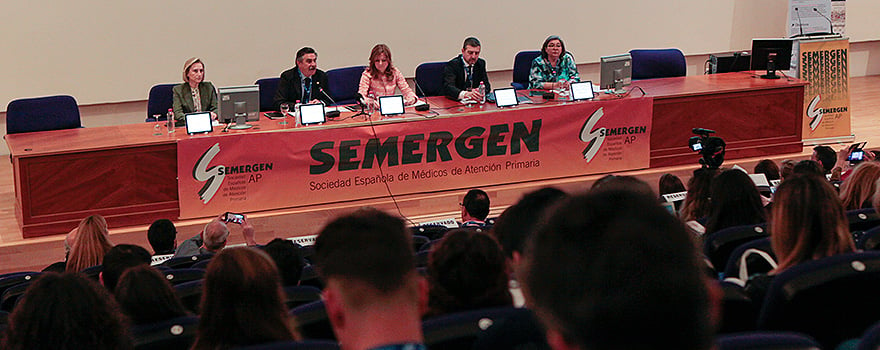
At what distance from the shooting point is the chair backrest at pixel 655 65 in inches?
307

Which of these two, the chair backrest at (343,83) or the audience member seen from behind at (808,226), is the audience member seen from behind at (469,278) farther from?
the chair backrest at (343,83)

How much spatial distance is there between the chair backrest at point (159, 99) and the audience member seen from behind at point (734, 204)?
15.4ft

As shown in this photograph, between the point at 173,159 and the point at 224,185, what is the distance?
0.37m

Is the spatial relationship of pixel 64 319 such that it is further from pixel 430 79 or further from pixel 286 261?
pixel 430 79

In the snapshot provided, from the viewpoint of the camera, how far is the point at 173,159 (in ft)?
19.5

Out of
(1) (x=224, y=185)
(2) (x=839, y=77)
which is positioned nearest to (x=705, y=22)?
(2) (x=839, y=77)

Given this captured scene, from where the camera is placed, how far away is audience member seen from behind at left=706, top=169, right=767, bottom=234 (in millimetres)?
3273

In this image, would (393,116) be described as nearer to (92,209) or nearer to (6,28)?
(92,209)

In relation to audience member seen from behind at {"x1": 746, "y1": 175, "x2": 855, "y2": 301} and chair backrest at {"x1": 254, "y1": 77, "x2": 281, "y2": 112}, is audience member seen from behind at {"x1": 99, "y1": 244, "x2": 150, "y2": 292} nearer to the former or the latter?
audience member seen from behind at {"x1": 746, "y1": 175, "x2": 855, "y2": 301}

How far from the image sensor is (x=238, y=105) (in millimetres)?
6195

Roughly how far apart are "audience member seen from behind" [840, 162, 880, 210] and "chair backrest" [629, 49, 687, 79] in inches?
160

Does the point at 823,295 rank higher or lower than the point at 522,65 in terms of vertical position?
lower

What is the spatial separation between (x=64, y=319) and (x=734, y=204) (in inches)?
→ 91.3

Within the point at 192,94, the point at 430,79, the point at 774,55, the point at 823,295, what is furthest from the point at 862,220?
the point at 192,94
